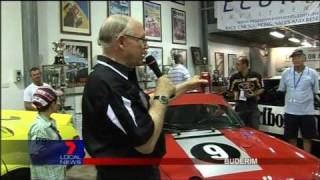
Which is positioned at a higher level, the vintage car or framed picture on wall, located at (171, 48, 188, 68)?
framed picture on wall, located at (171, 48, 188, 68)

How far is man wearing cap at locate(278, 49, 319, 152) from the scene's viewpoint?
179 cm

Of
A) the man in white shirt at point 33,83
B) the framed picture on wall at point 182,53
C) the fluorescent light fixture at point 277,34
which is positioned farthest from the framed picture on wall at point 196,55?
the man in white shirt at point 33,83

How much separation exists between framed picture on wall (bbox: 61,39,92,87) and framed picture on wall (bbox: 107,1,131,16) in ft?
0.78

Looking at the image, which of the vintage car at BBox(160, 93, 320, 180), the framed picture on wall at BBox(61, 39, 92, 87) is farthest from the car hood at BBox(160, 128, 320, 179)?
the framed picture on wall at BBox(61, 39, 92, 87)

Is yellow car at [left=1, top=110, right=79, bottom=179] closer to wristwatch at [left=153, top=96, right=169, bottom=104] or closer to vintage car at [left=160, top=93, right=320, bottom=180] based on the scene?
vintage car at [left=160, top=93, right=320, bottom=180]

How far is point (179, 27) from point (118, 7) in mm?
847

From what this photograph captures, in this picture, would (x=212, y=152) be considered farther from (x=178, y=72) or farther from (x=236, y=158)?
(x=178, y=72)

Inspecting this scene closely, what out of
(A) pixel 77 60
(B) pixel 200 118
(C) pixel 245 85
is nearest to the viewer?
(C) pixel 245 85

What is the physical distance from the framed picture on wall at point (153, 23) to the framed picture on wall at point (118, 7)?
35cm

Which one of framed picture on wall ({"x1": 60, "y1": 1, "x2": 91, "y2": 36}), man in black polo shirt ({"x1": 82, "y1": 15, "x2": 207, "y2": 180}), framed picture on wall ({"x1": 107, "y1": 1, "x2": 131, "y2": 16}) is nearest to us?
man in black polo shirt ({"x1": 82, "y1": 15, "x2": 207, "y2": 180})

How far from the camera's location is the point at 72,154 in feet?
5.46

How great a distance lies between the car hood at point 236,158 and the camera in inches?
65.5

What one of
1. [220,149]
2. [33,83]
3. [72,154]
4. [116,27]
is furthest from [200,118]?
[116,27]

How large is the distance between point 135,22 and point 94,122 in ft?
0.82
